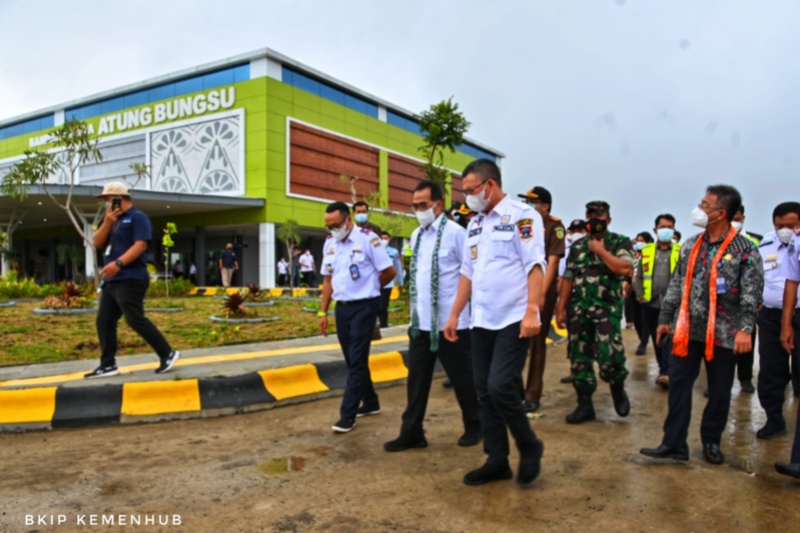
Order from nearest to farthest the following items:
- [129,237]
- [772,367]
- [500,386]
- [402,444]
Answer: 1. [500,386]
2. [402,444]
3. [772,367]
4. [129,237]

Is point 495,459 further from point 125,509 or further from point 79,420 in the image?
point 79,420

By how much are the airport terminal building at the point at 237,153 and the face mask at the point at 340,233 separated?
82.0ft

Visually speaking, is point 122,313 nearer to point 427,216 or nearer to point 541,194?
point 427,216

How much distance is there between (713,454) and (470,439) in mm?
1633

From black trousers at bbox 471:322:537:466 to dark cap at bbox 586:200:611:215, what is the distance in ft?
6.40

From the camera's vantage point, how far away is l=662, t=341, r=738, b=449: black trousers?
407 centimetres

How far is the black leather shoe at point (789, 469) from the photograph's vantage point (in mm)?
3655

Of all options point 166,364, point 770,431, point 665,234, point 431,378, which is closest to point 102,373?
point 166,364

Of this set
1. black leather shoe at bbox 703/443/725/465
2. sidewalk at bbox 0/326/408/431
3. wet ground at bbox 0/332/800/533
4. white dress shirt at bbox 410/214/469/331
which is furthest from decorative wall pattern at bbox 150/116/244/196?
black leather shoe at bbox 703/443/725/465

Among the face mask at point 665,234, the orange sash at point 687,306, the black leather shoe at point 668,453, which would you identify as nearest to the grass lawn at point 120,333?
the face mask at point 665,234

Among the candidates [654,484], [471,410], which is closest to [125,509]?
Answer: [471,410]

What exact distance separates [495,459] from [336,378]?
3414 millimetres

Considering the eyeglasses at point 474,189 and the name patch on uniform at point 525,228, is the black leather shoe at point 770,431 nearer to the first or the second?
the name patch on uniform at point 525,228

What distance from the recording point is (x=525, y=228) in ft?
12.0
